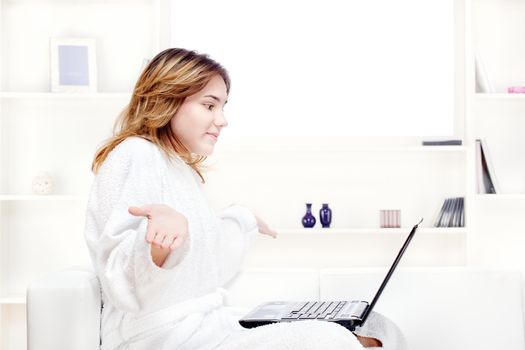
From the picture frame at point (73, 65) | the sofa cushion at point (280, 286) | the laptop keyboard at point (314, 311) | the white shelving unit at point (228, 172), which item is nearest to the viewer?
the laptop keyboard at point (314, 311)

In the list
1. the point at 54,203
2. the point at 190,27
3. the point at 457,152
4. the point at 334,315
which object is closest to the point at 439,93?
the point at 457,152

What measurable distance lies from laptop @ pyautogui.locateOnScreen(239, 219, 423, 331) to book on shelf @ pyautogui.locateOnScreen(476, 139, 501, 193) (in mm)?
1752

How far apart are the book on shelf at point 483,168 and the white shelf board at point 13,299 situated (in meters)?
2.22

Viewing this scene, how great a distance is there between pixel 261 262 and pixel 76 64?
1.32 m

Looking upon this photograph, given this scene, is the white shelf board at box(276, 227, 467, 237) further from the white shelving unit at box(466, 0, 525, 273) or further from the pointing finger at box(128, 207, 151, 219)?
the pointing finger at box(128, 207, 151, 219)

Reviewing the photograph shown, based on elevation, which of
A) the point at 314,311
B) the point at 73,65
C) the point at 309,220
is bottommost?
the point at 314,311

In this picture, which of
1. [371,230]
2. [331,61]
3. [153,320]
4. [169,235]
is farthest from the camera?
[331,61]

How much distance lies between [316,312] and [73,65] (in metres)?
2.31

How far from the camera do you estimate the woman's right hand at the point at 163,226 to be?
1510mm

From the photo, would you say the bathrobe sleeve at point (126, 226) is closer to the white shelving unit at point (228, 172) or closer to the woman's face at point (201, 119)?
the woman's face at point (201, 119)

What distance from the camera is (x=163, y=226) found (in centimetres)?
152

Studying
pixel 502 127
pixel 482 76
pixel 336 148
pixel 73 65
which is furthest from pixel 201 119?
pixel 502 127

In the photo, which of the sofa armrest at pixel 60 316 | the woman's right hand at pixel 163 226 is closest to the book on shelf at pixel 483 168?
the sofa armrest at pixel 60 316

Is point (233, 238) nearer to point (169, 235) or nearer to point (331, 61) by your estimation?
point (169, 235)
